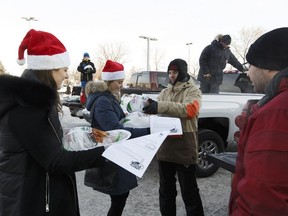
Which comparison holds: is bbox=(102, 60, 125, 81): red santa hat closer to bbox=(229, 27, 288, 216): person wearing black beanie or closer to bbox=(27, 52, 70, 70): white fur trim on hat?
bbox=(27, 52, 70, 70): white fur trim on hat

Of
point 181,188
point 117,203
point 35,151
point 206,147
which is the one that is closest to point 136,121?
point 117,203

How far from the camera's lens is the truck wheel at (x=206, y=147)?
504cm

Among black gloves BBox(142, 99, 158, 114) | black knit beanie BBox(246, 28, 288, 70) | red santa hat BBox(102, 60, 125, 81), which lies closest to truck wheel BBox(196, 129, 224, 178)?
black gloves BBox(142, 99, 158, 114)

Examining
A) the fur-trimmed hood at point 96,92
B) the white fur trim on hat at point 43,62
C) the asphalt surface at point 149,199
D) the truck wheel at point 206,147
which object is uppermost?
the white fur trim on hat at point 43,62

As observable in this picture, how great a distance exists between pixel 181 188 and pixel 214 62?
441 cm

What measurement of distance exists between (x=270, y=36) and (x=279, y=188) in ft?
2.39

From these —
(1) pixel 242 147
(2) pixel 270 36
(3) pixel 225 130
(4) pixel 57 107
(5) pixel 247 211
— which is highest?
(2) pixel 270 36

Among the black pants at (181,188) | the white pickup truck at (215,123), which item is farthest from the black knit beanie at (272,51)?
the white pickup truck at (215,123)

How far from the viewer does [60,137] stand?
1.87 meters

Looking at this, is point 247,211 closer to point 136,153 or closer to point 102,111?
point 136,153

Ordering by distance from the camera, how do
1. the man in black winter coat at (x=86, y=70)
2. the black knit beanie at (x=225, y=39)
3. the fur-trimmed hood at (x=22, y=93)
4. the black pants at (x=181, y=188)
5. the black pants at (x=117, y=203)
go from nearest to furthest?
1. the fur-trimmed hood at (x=22, y=93)
2. the black pants at (x=117, y=203)
3. the black pants at (x=181, y=188)
4. the black knit beanie at (x=225, y=39)
5. the man in black winter coat at (x=86, y=70)

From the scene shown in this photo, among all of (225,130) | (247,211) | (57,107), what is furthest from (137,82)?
(247,211)

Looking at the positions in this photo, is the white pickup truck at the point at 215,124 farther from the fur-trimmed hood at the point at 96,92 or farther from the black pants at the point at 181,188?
the fur-trimmed hood at the point at 96,92

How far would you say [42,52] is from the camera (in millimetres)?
1963
